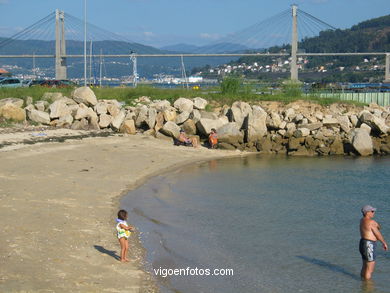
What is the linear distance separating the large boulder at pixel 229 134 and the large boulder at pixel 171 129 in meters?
1.79

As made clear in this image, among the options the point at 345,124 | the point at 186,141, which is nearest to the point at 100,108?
the point at 186,141

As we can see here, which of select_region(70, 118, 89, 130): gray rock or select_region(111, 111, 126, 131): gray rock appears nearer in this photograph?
select_region(70, 118, 89, 130): gray rock

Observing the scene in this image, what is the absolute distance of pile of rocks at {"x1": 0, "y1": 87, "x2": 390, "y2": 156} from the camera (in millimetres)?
26625

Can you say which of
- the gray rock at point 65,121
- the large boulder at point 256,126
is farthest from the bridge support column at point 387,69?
the gray rock at point 65,121

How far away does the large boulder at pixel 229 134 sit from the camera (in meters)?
26.5

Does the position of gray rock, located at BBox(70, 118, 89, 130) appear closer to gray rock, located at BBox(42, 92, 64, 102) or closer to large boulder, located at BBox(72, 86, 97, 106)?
large boulder, located at BBox(72, 86, 97, 106)

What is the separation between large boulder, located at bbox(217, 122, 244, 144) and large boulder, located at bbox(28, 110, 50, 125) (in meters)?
7.20

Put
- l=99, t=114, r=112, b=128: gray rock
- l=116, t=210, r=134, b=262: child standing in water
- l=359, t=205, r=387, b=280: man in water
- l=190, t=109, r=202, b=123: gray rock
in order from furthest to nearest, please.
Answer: l=190, t=109, r=202, b=123: gray rock, l=99, t=114, r=112, b=128: gray rock, l=359, t=205, r=387, b=280: man in water, l=116, t=210, r=134, b=262: child standing in water

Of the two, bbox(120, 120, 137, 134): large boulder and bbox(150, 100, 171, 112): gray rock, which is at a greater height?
bbox(150, 100, 171, 112): gray rock

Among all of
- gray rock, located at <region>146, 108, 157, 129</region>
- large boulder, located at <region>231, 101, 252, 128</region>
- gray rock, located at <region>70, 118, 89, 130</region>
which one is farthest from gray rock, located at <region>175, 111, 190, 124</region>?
gray rock, located at <region>70, 118, 89, 130</region>

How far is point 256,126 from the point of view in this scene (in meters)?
27.1

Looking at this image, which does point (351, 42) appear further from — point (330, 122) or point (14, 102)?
point (14, 102)

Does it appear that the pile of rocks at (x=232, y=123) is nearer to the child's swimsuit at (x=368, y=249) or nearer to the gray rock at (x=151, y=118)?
the gray rock at (x=151, y=118)

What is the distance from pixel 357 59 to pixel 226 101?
6369 centimetres
